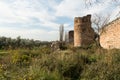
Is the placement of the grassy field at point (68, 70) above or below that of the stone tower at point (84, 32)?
below

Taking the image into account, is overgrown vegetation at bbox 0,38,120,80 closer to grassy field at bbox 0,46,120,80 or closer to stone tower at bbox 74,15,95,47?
grassy field at bbox 0,46,120,80

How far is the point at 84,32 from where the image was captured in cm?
3322

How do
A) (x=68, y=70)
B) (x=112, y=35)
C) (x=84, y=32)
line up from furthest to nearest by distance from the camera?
1. (x=84, y=32)
2. (x=112, y=35)
3. (x=68, y=70)

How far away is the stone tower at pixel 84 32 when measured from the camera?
108 feet

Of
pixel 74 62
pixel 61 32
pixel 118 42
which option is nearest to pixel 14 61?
pixel 74 62

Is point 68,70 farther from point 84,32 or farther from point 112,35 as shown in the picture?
point 84,32

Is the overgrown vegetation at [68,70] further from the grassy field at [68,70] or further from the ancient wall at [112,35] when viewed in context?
the ancient wall at [112,35]

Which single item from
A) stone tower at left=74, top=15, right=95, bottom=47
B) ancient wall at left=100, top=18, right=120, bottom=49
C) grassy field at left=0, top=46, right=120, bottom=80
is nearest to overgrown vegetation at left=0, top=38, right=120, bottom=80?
grassy field at left=0, top=46, right=120, bottom=80

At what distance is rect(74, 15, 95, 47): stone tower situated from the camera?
33062mm

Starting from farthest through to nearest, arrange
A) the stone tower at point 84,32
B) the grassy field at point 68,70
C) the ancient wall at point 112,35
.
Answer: the stone tower at point 84,32 → the ancient wall at point 112,35 → the grassy field at point 68,70

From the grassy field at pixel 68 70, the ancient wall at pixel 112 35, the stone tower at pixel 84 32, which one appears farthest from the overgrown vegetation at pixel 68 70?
the stone tower at pixel 84 32

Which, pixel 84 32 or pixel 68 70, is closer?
pixel 68 70

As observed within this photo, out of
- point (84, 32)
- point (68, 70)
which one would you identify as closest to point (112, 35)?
point (84, 32)

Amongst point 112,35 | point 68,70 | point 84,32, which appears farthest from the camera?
point 84,32
